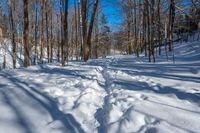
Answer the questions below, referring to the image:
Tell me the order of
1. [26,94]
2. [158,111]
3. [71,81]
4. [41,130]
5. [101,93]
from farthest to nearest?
[71,81]
[101,93]
[26,94]
[158,111]
[41,130]

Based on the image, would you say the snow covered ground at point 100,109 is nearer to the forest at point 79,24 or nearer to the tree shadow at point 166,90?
the tree shadow at point 166,90

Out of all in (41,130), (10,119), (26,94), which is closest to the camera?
(41,130)

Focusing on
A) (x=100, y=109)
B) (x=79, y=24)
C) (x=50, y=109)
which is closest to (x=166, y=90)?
(x=100, y=109)

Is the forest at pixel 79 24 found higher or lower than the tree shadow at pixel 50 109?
higher

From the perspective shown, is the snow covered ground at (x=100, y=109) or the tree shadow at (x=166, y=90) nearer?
the snow covered ground at (x=100, y=109)

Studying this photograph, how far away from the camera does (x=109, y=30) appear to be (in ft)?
222

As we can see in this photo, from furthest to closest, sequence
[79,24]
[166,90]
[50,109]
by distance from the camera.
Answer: [79,24] < [166,90] < [50,109]

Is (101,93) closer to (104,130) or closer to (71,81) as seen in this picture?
(71,81)

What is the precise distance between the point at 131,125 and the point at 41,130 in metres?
1.28

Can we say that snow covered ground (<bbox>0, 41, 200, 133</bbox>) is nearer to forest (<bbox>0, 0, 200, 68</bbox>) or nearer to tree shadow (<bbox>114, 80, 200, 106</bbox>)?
tree shadow (<bbox>114, 80, 200, 106</bbox>)

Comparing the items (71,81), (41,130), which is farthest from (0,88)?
(41,130)

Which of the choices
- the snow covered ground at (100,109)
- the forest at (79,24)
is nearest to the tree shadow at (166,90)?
the snow covered ground at (100,109)

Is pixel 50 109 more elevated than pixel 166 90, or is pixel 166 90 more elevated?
pixel 166 90

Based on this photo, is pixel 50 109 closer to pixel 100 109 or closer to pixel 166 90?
pixel 100 109
